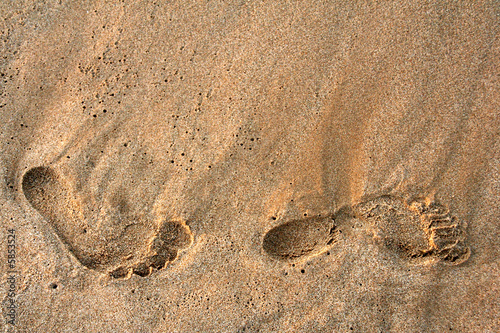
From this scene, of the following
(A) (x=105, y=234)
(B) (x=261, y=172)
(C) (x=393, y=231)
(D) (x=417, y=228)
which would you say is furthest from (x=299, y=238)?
(A) (x=105, y=234)

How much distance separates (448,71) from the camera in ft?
7.83

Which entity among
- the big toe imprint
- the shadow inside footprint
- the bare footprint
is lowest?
the bare footprint

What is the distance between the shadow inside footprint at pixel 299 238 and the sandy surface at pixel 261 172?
0.01 metres

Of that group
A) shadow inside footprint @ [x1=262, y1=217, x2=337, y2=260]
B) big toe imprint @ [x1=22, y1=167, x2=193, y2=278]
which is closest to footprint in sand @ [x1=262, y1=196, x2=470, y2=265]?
shadow inside footprint @ [x1=262, y1=217, x2=337, y2=260]

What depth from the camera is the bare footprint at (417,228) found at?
235cm

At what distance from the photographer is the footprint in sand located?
7.70 feet

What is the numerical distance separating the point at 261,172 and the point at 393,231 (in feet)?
3.52

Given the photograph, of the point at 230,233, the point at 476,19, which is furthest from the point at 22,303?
the point at 476,19

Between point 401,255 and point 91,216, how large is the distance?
7.68ft

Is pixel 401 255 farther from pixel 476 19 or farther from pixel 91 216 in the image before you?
pixel 91 216

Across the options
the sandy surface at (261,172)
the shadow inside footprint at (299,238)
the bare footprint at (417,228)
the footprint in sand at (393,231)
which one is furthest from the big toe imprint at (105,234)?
the bare footprint at (417,228)

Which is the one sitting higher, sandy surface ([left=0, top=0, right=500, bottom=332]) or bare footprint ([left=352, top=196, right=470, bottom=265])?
sandy surface ([left=0, top=0, right=500, bottom=332])

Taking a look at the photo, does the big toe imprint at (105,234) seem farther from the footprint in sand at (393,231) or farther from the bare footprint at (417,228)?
the bare footprint at (417,228)

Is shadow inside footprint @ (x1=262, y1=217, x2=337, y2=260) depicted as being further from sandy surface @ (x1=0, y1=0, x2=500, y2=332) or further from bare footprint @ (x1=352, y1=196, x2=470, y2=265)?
bare footprint @ (x1=352, y1=196, x2=470, y2=265)
